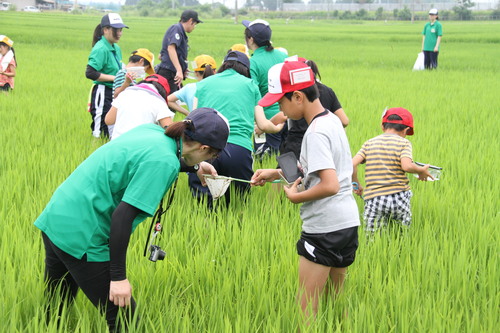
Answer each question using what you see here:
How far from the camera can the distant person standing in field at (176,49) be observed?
266 inches

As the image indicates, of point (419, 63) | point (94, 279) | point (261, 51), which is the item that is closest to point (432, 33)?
point (419, 63)

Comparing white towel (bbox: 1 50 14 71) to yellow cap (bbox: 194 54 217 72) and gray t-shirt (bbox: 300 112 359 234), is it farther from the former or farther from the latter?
gray t-shirt (bbox: 300 112 359 234)

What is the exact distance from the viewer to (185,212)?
3.95 metres

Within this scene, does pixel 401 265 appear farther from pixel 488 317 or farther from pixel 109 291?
pixel 109 291

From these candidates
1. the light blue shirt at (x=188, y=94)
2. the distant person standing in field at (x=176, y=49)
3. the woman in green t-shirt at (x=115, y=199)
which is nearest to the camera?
the woman in green t-shirt at (x=115, y=199)

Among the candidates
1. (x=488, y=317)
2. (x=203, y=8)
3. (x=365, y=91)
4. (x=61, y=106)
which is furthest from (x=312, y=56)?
(x=203, y=8)

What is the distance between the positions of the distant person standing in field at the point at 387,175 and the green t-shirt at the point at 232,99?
33.0 inches

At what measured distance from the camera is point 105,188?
210cm

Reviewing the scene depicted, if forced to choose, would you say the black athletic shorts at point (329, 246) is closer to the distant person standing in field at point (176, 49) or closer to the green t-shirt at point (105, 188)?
the green t-shirt at point (105, 188)

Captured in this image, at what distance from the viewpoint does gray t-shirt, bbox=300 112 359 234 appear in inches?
89.9

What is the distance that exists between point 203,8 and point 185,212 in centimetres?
8066

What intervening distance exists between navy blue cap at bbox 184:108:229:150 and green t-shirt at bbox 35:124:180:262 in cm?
10

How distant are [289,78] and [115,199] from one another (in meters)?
0.84

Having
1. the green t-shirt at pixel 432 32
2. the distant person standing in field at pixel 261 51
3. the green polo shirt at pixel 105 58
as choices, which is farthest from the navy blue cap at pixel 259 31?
the green t-shirt at pixel 432 32
